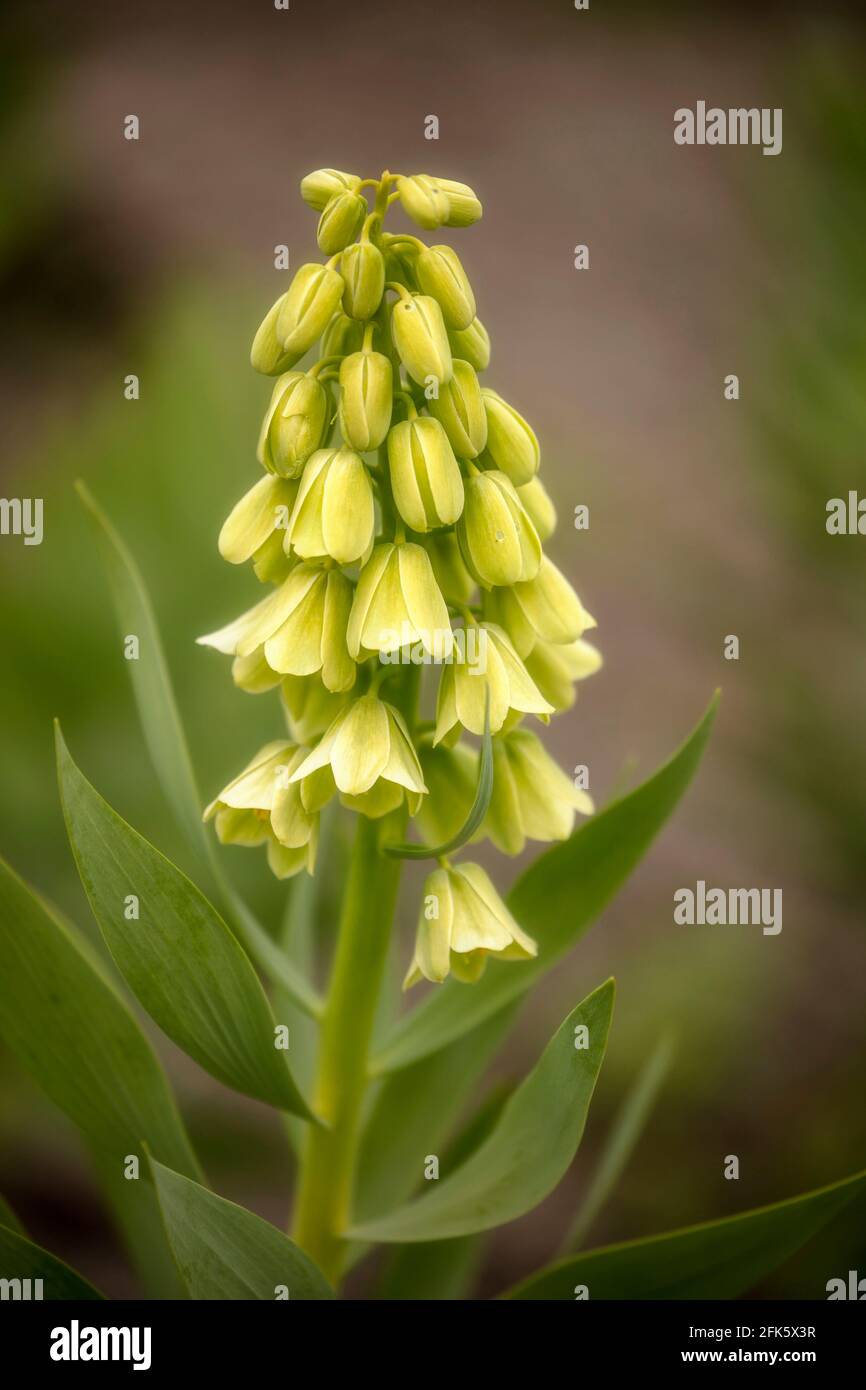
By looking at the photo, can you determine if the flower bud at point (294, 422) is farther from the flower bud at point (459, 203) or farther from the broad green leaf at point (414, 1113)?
the broad green leaf at point (414, 1113)

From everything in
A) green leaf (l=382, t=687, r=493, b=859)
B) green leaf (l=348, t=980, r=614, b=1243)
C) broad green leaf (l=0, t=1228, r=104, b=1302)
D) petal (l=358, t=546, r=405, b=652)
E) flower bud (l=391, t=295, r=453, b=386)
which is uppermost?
flower bud (l=391, t=295, r=453, b=386)

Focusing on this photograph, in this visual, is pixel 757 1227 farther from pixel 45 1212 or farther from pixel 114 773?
pixel 45 1212

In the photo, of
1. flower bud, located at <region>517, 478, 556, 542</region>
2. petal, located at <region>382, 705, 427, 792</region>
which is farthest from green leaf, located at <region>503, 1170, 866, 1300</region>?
flower bud, located at <region>517, 478, 556, 542</region>

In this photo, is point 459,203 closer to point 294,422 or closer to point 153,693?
point 294,422

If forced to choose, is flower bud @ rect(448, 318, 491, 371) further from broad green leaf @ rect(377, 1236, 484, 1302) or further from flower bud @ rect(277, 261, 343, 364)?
broad green leaf @ rect(377, 1236, 484, 1302)

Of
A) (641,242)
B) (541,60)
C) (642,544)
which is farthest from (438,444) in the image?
(541,60)

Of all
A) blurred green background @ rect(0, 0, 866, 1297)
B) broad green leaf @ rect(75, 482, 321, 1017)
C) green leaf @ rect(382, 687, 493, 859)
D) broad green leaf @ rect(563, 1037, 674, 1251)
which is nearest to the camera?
green leaf @ rect(382, 687, 493, 859)

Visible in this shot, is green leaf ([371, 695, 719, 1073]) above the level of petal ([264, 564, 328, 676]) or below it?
below
